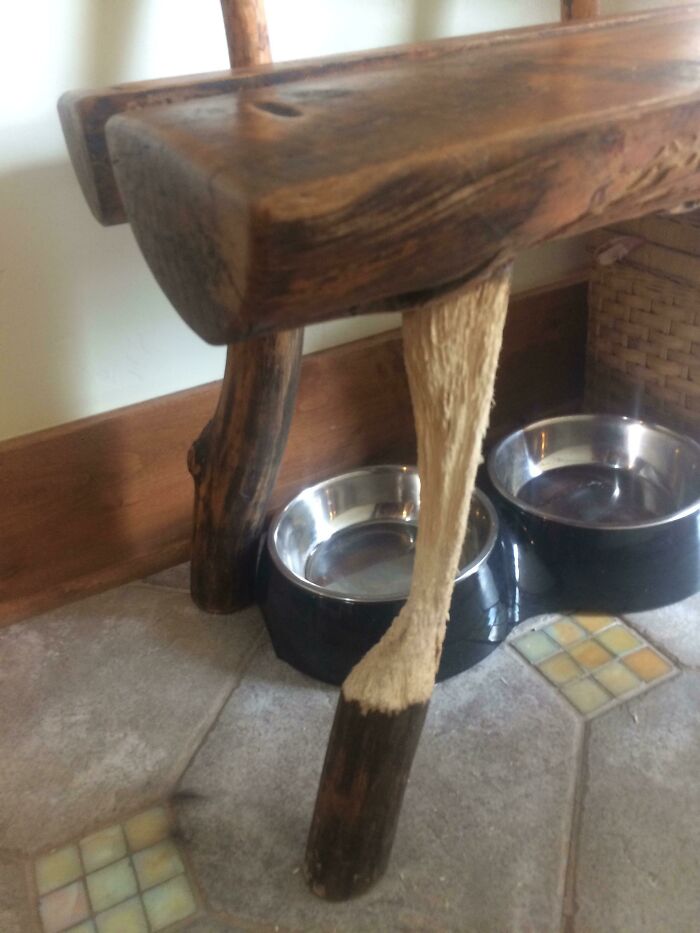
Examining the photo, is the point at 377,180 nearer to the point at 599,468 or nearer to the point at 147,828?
the point at 147,828

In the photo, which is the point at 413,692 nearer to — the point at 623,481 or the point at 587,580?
the point at 587,580

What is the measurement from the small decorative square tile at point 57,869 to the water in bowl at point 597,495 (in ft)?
1.85

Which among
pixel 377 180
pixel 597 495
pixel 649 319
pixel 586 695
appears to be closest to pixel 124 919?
pixel 586 695

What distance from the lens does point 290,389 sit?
0.77 m

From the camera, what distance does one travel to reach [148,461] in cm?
89

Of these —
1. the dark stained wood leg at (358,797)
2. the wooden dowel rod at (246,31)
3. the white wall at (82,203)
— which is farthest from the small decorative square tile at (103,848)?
the wooden dowel rod at (246,31)

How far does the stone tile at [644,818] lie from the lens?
0.58 meters

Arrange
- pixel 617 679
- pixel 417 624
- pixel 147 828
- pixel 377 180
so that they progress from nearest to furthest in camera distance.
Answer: pixel 377 180
pixel 417 624
pixel 147 828
pixel 617 679

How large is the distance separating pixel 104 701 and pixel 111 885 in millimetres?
193

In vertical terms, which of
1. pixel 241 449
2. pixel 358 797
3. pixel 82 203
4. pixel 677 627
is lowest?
pixel 677 627

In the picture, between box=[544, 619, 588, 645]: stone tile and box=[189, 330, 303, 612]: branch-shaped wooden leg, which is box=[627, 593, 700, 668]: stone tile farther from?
box=[189, 330, 303, 612]: branch-shaped wooden leg

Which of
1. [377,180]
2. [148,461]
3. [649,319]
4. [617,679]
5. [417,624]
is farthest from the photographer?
[649,319]

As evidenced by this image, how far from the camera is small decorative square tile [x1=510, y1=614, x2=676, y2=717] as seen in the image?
0.75 meters

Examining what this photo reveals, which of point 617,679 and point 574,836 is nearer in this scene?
point 574,836
